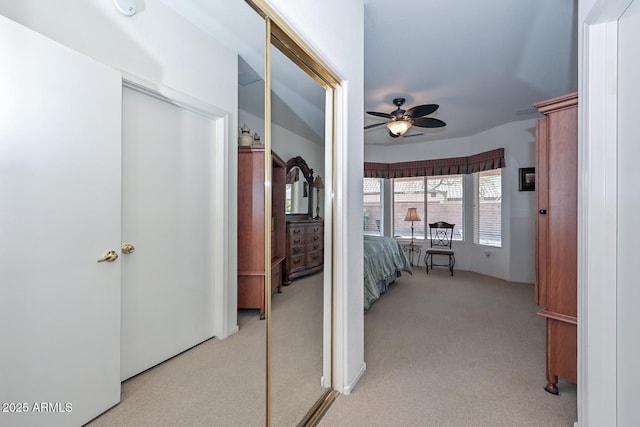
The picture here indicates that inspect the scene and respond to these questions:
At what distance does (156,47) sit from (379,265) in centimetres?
331

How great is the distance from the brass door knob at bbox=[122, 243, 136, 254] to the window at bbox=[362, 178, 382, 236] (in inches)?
212

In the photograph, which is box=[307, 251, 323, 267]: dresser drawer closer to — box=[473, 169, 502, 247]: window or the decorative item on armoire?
the decorative item on armoire

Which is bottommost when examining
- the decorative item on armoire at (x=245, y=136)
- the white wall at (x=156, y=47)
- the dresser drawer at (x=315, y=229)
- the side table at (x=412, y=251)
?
the side table at (x=412, y=251)

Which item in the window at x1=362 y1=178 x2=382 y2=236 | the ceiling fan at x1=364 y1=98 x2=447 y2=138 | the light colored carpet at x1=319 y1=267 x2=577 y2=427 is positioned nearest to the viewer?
the light colored carpet at x1=319 y1=267 x2=577 y2=427

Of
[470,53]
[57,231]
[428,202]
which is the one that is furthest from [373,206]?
[57,231]

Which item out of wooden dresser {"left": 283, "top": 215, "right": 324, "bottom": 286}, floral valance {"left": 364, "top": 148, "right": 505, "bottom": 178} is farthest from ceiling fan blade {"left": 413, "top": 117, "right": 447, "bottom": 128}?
wooden dresser {"left": 283, "top": 215, "right": 324, "bottom": 286}

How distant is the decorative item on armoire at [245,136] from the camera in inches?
46.1

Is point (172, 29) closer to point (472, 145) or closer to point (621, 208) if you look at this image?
point (621, 208)

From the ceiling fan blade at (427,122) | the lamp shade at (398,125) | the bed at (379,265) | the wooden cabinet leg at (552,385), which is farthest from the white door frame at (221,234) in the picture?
the ceiling fan blade at (427,122)

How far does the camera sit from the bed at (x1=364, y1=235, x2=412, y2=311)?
130 inches

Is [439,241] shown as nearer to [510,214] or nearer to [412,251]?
[412,251]

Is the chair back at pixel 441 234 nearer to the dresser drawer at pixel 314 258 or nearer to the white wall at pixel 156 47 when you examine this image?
the dresser drawer at pixel 314 258

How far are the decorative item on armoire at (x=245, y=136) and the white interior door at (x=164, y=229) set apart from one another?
0.38ft

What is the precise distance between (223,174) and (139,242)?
0.37 m
